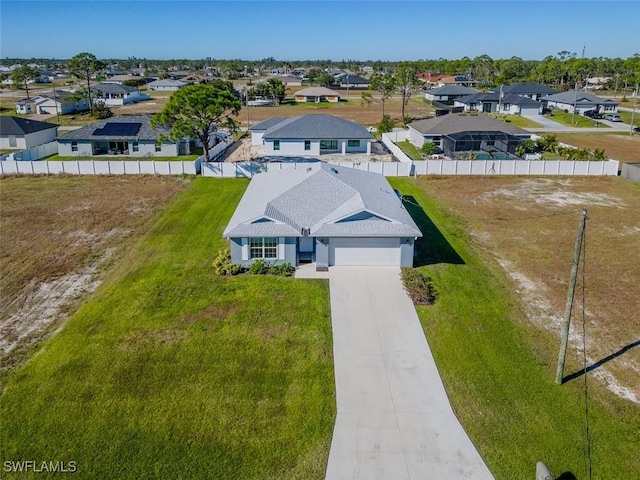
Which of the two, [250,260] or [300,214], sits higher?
[300,214]

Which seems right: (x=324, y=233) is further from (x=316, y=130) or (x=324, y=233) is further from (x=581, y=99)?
(x=581, y=99)

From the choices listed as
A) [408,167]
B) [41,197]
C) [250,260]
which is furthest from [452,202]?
[41,197]

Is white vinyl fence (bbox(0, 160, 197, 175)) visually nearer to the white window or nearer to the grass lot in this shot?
the white window

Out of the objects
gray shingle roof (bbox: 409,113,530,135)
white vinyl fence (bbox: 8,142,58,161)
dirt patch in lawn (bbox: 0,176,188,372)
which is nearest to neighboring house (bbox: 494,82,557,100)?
gray shingle roof (bbox: 409,113,530,135)

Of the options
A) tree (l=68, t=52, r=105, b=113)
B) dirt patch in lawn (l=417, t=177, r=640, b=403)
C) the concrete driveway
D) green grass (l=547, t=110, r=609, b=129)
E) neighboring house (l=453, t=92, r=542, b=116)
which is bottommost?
the concrete driveway

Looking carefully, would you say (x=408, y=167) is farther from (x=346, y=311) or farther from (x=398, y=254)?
(x=346, y=311)
